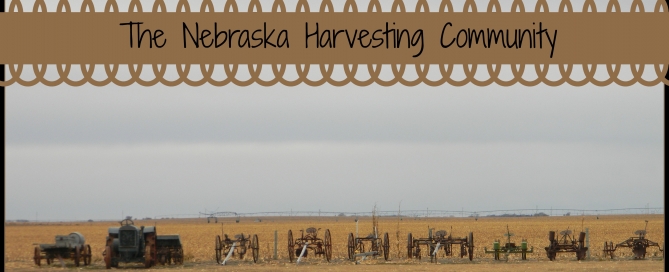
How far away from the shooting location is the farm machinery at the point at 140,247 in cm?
2595

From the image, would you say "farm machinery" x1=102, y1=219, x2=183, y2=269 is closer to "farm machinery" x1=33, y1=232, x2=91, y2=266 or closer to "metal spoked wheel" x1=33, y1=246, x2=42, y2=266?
"farm machinery" x1=33, y1=232, x2=91, y2=266

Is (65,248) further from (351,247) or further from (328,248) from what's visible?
(351,247)

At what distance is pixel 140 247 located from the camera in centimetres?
2659

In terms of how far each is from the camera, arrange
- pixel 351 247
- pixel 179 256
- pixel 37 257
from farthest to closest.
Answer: pixel 351 247 < pixel 179 256 < pixel 37 257

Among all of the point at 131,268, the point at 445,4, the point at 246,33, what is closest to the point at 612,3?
the point at 445,4

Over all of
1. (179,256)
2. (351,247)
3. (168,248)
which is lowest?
(179,256)

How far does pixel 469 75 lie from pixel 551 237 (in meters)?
24.4

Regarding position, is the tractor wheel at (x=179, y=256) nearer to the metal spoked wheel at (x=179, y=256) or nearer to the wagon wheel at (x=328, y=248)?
the metal spoked wheel at (x=179, y=256)

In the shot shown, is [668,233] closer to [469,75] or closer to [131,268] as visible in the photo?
[469,75]

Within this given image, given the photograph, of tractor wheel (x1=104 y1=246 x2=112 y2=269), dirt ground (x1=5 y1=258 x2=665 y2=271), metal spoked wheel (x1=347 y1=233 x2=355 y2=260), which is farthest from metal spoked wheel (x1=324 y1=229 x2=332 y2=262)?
tractor wheel (x1=104 y1=246 x2=112 y2=269)

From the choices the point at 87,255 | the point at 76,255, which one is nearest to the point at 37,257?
the point at 76,255

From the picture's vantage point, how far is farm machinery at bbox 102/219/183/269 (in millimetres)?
25953

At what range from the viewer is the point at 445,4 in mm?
6863

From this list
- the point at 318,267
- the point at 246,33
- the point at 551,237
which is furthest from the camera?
the point at 551,237
